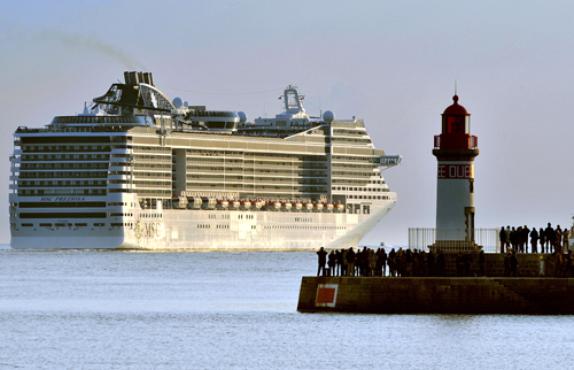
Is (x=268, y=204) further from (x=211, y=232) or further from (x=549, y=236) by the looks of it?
(x=549, y=236)

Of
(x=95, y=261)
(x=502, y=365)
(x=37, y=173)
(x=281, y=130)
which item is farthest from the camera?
(x=281, y=130)

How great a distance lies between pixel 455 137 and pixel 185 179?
10450 cm

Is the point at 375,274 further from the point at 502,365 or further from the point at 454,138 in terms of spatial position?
the point at 502,365

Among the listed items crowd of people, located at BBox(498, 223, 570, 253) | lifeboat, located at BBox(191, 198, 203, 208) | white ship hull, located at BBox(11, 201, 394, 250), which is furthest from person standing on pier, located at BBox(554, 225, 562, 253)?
lifeboat, located at BBox(191, 198, 203, 208)

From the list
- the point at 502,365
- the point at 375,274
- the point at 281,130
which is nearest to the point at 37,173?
the point at 281,130

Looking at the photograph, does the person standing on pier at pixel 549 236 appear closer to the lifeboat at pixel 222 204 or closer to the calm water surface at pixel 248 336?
the calm water surface at pixel 248 336

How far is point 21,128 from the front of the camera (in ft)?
523

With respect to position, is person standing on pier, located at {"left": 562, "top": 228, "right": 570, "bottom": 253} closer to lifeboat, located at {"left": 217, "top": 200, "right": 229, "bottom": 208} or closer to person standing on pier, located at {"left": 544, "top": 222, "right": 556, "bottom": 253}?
person standing on pier, located at {"left": 544, "top": 222, "right": 556, "bottom": 253}

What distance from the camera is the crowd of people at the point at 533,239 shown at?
59338mm

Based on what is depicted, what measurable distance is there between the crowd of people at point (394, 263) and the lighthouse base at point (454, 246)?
1.76 ft

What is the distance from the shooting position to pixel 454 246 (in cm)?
5728

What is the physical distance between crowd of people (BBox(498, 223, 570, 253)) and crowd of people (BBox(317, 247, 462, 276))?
313cm

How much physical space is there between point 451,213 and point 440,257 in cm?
176

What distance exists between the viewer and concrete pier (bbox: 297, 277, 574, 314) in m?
54.2
